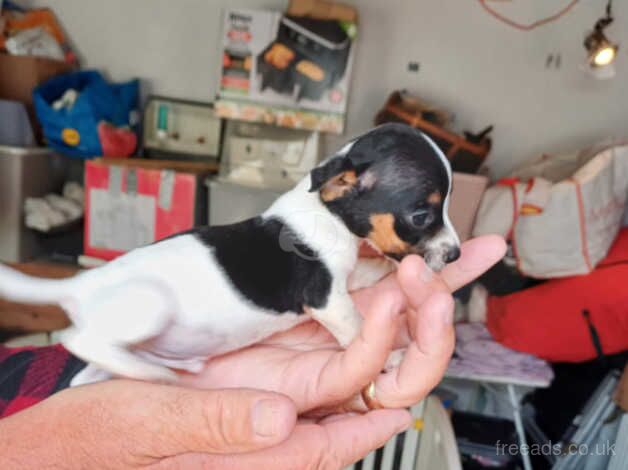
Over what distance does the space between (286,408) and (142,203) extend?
1804mm

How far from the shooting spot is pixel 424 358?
1.72 feet

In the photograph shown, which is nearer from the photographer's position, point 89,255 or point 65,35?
point 89,255

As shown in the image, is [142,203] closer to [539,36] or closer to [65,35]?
[65,35]

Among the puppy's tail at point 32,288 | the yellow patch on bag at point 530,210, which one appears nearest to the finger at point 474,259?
the puppy's tail at point 32,288

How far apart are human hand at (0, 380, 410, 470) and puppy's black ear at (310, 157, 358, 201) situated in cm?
28

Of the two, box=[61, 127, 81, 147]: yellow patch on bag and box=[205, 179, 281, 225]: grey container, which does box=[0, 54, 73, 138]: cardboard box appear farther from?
box=[205, 179, 281, 225]: grey container

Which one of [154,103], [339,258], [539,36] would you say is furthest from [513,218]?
[154,103]

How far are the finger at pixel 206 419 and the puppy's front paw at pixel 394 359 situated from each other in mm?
213

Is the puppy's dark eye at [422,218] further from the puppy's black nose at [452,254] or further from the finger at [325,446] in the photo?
the finger at [325,446]

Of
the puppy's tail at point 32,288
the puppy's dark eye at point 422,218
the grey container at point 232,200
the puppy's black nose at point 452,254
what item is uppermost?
the puppy's dark eye at point 422,218

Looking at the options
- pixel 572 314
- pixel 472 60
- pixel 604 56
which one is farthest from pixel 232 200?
pixel 604 56

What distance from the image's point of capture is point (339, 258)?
26.1 inches

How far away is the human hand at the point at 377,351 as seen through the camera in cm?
51

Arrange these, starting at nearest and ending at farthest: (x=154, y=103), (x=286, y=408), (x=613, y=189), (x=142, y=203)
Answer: (x=286, y=408) → (x=613, y=189) → (x=142, y=203) → (x=154, y=103)
